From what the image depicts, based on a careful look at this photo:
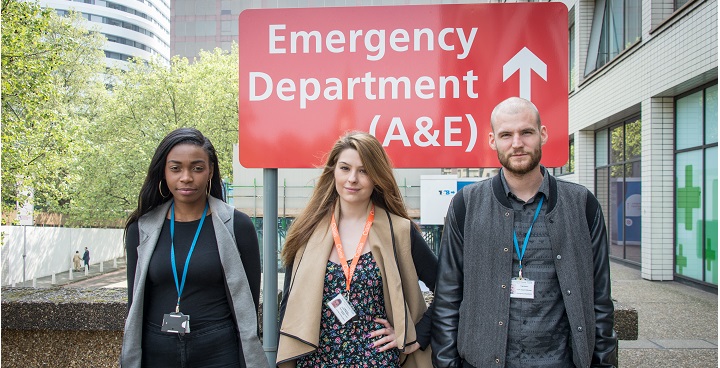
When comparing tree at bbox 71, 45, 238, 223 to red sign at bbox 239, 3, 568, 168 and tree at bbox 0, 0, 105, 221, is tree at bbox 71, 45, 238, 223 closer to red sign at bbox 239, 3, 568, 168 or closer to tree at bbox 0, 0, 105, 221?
tree at bbox 0, 0, 105, 221

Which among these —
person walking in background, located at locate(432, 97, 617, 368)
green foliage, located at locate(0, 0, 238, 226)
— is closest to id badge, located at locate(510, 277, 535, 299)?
person walking in background, located at locate(432, 97, 617, 368)

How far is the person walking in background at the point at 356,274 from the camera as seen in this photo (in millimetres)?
2289

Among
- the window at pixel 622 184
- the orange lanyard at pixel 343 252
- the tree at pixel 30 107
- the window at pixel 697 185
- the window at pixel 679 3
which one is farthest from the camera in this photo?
the window at pixel 622 184

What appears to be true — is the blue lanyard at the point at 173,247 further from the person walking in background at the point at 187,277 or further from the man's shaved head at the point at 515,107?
the man's shaved head at the point at 515,107

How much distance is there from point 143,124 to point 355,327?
25335 mm

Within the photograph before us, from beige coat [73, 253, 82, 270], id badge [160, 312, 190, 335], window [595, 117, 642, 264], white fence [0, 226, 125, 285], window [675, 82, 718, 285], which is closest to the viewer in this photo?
id badge [160, 312, 190, 335]

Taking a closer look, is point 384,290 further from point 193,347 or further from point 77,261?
point 77,261

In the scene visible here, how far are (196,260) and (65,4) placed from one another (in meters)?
88.1

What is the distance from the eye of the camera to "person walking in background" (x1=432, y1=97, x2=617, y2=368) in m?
2.08

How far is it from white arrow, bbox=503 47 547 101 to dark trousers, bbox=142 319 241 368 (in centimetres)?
192

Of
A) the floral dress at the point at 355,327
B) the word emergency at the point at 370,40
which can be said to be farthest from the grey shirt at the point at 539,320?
the word emergency at the point at 370,40

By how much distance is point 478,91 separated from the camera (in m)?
2.81

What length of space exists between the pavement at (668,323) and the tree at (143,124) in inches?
733

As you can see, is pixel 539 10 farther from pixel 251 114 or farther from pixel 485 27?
pixel 251 114
